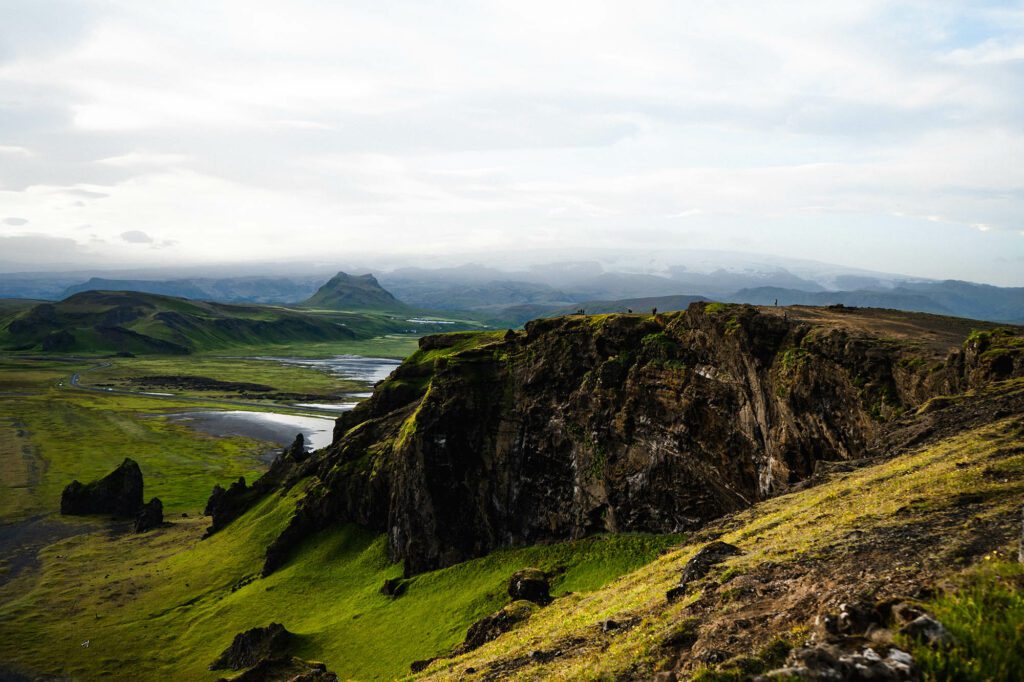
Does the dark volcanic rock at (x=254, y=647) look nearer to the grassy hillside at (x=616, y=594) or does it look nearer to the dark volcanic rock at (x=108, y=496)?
the grassy hillside at (x=616, y=594)

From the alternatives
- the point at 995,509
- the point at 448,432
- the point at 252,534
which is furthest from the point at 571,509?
the point at 252,534

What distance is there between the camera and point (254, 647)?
216 ft

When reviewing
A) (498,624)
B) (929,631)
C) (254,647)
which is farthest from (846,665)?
(254,647)

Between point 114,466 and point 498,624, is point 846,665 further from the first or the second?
point 114,466

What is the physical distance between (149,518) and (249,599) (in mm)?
57661

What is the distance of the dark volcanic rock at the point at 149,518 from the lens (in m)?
124

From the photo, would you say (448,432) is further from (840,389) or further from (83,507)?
(83,507)

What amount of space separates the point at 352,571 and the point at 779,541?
242 feet

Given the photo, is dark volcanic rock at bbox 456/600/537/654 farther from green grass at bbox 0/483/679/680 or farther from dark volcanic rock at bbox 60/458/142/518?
dark volcanic rock at bbox 60/458/142/518

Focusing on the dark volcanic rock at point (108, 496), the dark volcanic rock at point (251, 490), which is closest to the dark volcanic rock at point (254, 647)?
the dark volcanic rock at point (251, 490)

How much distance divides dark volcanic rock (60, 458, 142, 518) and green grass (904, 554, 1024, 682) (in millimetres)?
165849

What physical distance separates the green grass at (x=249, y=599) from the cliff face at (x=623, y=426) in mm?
4653

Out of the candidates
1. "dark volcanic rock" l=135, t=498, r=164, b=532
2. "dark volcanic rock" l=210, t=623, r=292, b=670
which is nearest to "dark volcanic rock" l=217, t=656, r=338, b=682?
"dark volcanic rock" l=210, t=623, r=292, b=670

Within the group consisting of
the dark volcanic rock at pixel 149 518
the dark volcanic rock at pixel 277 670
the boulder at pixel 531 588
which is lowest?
the dark volcanic rock at pixel 149 518
